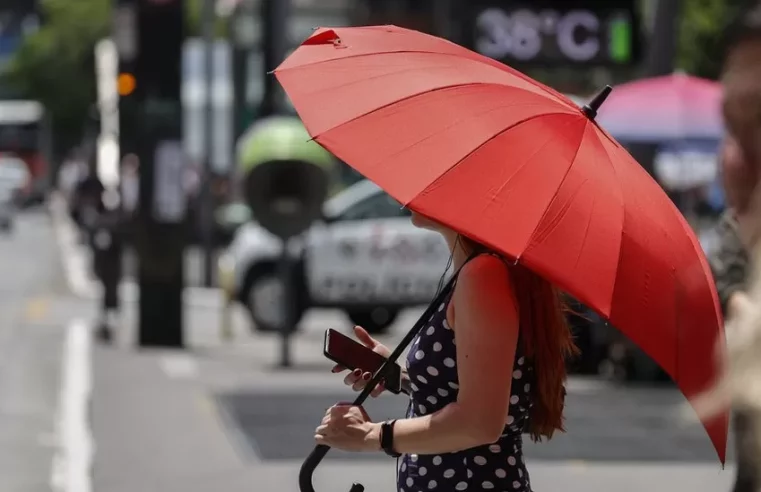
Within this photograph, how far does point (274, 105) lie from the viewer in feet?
91.1

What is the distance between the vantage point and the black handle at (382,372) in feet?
11.8

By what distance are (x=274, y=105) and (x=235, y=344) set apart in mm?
10832

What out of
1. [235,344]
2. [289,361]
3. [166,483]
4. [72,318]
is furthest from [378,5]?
[166,483]

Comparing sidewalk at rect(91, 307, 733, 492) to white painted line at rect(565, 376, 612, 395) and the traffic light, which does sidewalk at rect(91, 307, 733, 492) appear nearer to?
white painted line at rect(565, 376, 612, 395)

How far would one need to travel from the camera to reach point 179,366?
14852mm

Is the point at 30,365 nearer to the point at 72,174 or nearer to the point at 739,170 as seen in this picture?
the point at 739,170

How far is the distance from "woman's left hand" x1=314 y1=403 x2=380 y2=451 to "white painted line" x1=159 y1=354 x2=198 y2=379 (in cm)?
1046

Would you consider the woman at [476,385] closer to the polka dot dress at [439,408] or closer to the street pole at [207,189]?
the polka dot dress at [439,408]

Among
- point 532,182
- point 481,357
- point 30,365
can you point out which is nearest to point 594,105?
point 532,182

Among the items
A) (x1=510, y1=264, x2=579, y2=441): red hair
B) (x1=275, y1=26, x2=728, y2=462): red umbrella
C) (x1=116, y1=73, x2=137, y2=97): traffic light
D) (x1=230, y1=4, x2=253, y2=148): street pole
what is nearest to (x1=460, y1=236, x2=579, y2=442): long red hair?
(x1=510, y1=264, x2=579, y2=441): red hair

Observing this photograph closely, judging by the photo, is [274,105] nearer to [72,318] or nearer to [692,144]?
[72,318]

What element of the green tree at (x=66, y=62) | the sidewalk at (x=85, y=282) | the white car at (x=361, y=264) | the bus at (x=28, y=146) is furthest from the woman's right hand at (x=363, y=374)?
the green tree at (x=66, y=62)

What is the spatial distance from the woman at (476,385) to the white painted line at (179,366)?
10.4 m

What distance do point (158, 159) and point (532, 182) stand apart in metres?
13.3
